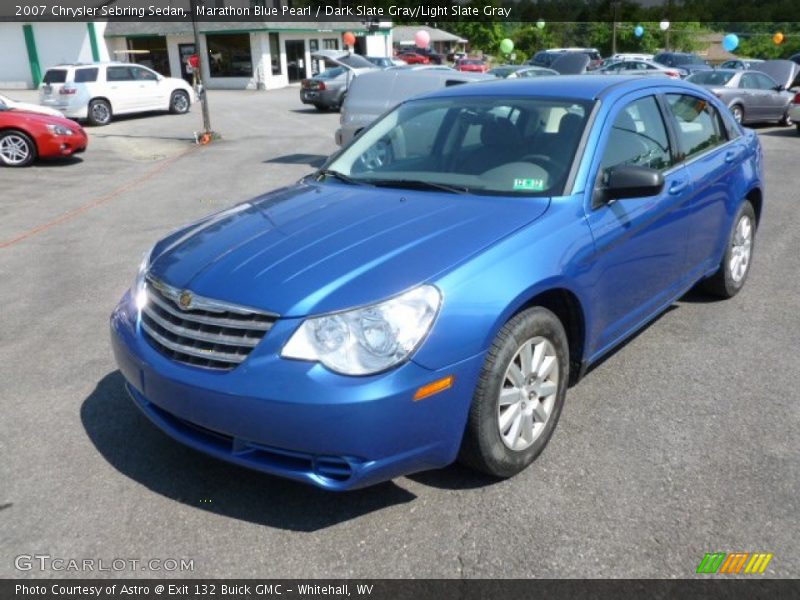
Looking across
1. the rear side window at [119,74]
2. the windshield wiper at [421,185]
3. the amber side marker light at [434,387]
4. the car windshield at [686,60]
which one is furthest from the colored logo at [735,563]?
the car windshield at [686,60]

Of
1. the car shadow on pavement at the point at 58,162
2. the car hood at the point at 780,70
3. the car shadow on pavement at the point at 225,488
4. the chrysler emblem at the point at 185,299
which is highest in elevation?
the chrysler emblem at the point at 185,299

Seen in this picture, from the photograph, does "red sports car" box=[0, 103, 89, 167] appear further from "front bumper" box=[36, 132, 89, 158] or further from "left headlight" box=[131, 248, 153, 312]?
"left headlight" box=[131, 248, 153, 312]

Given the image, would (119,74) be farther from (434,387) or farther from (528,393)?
(434,387)

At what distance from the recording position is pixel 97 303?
6.04 metres

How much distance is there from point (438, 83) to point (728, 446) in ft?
28.1

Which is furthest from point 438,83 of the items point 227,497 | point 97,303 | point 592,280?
point 227,497

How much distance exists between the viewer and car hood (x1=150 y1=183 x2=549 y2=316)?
292 cm

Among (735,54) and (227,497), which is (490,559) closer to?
(227,497)

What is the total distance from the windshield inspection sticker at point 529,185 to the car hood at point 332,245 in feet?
0.41

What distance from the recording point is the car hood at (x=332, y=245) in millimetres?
2920

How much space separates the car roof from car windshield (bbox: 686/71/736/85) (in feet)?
50.7

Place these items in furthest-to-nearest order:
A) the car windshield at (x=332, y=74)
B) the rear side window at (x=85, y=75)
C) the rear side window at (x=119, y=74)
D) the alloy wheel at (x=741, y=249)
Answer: the car windshield at (x=332, y=74) < the rear side window at (x=119, y=74) < the rear side window at (x=85, y=75) < the alloy wheel at (x=741, y=249)

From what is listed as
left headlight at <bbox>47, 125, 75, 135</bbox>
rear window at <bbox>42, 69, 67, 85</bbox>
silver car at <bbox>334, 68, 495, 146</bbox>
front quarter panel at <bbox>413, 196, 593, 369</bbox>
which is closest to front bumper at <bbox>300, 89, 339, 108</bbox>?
rear window at <bbox>42, 69, 67, 85</bbox>

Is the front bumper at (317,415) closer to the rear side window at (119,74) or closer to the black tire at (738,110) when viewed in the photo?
the black tire at (738,110)
